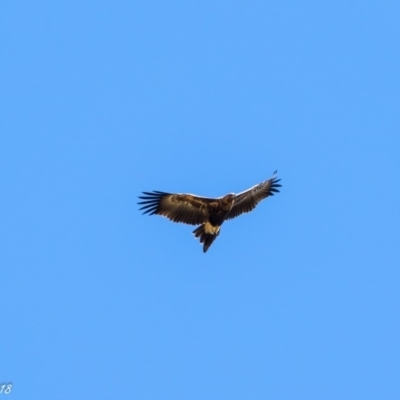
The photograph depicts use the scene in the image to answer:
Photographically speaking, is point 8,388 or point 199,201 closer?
point 8,388

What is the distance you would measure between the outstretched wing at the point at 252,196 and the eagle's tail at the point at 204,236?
84cm

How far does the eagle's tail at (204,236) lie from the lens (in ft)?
88.4

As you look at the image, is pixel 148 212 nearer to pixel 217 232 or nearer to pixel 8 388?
pixel 217 232

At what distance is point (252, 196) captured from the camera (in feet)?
92.5

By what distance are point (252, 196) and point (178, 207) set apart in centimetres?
223

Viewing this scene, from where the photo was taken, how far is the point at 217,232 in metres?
27.1

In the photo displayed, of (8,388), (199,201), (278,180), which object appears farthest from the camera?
(278,180)

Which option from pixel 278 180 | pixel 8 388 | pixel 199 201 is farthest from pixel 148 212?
pixel 8 388

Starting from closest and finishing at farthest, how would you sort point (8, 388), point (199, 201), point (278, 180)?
point (8, 388) < point (199, 201) < point (278, 180)

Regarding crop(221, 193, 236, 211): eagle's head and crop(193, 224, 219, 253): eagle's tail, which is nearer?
crop(221, 193, 236, 211): eagle's head

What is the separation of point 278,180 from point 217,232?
2.78 metres

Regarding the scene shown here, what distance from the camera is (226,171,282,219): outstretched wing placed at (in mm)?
27841

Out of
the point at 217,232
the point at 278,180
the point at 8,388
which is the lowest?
the point at 8,388

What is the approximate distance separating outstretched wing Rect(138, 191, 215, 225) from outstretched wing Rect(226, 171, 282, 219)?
871 millimetres
